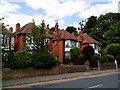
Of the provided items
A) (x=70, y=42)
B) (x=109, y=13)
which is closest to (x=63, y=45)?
(x=70, y=42)

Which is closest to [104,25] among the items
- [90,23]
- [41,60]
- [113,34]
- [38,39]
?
[113,34]

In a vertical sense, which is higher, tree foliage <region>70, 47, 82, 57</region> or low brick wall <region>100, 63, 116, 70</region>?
tree foliage <region>70, 47, 82, 57</region>

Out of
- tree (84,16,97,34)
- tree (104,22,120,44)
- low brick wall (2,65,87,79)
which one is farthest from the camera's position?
tree (84,16,97,34)

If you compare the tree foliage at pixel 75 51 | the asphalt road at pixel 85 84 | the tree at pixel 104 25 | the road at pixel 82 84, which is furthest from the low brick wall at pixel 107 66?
the tree at pixel 104 25

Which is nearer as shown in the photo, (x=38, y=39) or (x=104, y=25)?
(x=38, y=39)

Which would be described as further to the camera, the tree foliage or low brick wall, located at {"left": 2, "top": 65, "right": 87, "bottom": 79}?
the tree foliage

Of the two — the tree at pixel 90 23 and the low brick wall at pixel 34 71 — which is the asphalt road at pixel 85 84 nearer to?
the low brick wall at pixel 34 71

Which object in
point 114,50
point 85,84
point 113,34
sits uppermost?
point 113,34

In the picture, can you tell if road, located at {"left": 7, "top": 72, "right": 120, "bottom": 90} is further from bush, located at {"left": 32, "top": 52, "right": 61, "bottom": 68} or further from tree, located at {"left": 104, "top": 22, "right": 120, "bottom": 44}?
tree, located at {"left": 104, "top": 22, "right": 120, "bottom": 44}

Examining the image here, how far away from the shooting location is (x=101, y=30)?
6112 centimetres

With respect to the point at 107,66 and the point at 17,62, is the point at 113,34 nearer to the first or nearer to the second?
the point at 107,66

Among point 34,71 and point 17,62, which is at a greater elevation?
point 17,62

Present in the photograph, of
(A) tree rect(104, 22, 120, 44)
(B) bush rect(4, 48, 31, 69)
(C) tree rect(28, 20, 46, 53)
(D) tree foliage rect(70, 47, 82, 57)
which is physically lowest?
(B) bush rect(4, 48, 31, 69)

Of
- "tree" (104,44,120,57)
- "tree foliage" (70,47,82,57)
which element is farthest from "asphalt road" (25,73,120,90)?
"tree" (104,44,120,57)
